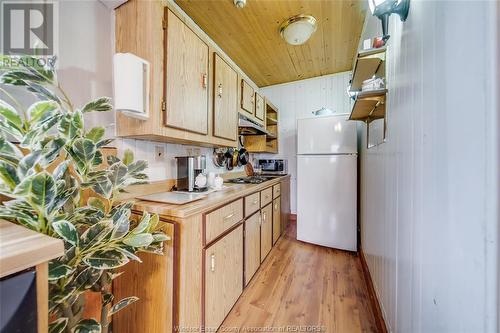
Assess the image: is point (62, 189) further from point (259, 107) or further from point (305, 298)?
point (259, 107)

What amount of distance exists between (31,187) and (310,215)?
7.85ft

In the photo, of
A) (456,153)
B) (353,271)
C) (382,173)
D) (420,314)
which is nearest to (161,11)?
(456,153)

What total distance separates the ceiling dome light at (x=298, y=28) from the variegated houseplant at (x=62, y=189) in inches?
70.5

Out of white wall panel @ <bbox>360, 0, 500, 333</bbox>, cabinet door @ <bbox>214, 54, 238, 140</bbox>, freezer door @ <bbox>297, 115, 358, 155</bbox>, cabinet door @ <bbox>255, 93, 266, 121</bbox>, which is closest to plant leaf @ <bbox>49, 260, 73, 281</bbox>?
white wall panel @ <bbox>360, 0, 500, 333</bbox>

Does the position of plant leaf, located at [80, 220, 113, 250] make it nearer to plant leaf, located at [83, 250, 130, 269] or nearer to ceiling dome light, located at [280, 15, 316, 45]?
plant leaf, located at [83, 250, 130, 269]

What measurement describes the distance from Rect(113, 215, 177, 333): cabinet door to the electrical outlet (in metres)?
0.52

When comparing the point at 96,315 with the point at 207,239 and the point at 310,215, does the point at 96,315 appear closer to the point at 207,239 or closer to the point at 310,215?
the point at 207,239

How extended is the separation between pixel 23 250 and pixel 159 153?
1.07 meters

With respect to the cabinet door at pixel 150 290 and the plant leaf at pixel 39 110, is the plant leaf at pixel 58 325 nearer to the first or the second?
the cabinet door at pixel 150 290

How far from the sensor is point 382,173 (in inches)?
48.6

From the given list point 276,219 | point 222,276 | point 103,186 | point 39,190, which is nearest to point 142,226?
point 103,186

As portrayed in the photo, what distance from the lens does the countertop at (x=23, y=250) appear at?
1.20 ft

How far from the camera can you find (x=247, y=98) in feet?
7.04

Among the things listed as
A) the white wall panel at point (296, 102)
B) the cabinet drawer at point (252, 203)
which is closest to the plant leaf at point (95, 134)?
the cabinet drawer at point (252, 203)
